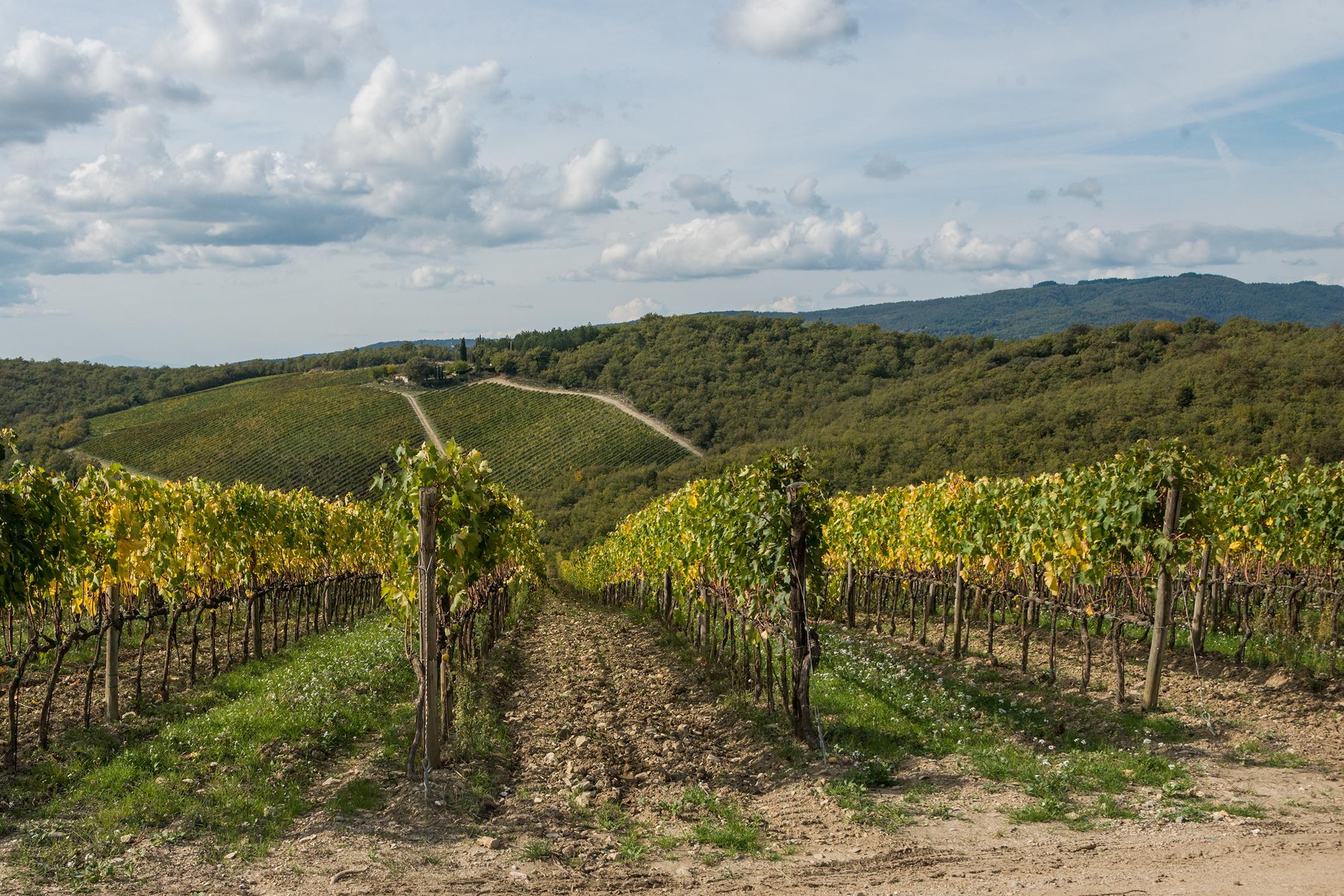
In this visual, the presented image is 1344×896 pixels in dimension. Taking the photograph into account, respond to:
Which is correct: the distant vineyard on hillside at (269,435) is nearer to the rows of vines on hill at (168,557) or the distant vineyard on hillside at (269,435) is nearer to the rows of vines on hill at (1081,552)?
the rows of vines on hill at (168,557)

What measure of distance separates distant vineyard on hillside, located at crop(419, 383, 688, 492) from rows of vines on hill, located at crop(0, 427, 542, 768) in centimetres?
5634

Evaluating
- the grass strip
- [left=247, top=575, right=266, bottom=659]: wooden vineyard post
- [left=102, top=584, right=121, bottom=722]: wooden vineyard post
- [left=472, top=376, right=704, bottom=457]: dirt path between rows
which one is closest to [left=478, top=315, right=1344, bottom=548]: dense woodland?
[left=472, top=376, right=704, bottom=457]: dirt path between rows

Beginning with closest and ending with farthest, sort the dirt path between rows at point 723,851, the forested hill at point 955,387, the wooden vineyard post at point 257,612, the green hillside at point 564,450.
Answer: the dirt path between rows at point 723,851 < the wooden vineyard post at point 257,612 < the forested hill at point 955,387 < the green hillside at point 564,450

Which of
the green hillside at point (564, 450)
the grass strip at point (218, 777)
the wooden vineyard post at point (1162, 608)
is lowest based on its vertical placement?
the green hillside at point (564, 450)

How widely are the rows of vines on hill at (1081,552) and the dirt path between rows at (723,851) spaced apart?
2.39 m

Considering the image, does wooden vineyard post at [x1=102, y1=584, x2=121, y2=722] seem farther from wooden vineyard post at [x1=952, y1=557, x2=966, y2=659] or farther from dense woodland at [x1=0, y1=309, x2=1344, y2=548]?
wooden vineyard post at [x1=952, y1=557, x2=966, y2=659]

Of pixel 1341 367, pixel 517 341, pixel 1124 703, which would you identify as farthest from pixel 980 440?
pixel 517 341

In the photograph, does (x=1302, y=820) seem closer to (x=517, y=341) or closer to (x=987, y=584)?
A: (x=987, y=584)

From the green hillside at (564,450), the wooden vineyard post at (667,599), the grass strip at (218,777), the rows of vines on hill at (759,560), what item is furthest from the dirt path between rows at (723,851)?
the green hillside at (564,450)

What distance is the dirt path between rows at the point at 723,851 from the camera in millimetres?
5625

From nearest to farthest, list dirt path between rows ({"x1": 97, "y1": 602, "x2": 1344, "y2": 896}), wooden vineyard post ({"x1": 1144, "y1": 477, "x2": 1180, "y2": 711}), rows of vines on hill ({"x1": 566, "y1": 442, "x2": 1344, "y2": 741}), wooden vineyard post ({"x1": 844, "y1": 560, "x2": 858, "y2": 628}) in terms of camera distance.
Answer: dirt path between rows ({"x1": 97, "y1": 602, "x2": 1344, "y2": 896}) → wooden vineyard post ({"x1": 1144, "y1": 477, "x2": 1180, "y2": 711}) → rows of vines on hill ({"x1": 566, "y1": 442, "x2": 1344, "y2": 741}) → wooden vineyard post ({"x1": 844, "y1": 560, "x2": 858, "y2": 628})

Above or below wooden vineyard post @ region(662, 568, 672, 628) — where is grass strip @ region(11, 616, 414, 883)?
above

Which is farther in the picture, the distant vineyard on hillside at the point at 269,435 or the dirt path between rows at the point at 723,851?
the distant vineyard on hillside at the point at 269,435

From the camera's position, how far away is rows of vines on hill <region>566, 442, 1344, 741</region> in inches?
398
